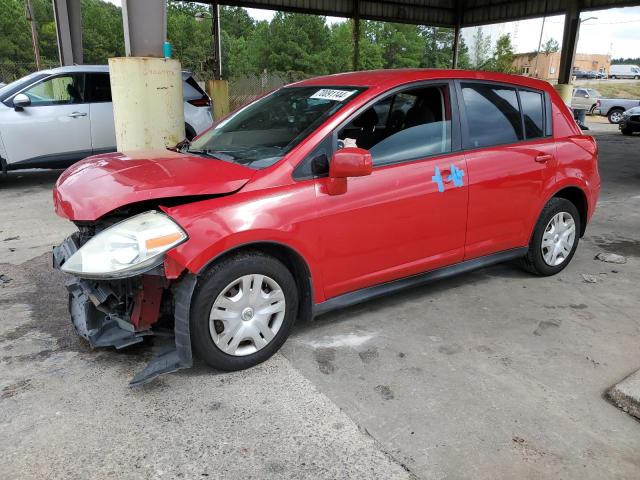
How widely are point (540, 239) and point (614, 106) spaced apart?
25.7m

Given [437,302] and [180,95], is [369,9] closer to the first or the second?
[180,95]

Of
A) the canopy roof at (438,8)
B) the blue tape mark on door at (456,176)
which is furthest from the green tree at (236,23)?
the blue tape mark on door at (456,176)

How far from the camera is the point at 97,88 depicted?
834cm

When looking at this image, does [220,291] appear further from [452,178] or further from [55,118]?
[55,118]

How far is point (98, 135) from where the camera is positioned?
830 centimetres

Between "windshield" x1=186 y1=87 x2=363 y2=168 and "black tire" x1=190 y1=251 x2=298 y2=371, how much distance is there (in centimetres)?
60

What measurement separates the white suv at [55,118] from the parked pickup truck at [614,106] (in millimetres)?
24252

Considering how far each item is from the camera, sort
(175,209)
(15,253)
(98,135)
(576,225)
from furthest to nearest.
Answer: (98,135), (15,253), (576,225), (175,209)

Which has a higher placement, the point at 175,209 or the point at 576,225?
the point at 175,209

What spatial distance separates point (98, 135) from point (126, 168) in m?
5.59

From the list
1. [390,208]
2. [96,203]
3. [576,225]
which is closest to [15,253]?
[96,203]

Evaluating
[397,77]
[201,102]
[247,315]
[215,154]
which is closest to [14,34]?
[201,102]

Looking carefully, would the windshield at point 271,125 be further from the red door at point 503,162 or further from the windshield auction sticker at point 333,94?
the red door at point 503,162

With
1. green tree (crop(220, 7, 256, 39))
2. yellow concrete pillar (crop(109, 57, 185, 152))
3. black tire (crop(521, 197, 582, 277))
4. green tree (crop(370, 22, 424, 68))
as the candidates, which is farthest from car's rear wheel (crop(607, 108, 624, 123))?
green tree (crop(220, 7, 256, 39))
